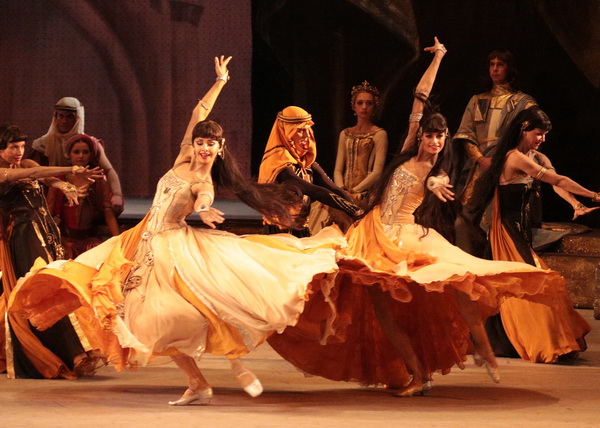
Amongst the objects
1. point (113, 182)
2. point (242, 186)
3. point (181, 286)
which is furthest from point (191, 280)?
point (113, 182)

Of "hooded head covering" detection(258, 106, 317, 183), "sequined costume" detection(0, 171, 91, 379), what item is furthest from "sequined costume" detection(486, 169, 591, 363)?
"sequined costume" detection(0, 171, 91, 379)

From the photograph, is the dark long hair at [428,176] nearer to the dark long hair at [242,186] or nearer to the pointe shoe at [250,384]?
the dark long hair at [242,186]

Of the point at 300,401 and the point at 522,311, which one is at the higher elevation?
the point at 522,311

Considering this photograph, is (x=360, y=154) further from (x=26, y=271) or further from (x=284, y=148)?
(x=26, y=271)

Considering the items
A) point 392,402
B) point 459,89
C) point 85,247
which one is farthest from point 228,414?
point 459,89

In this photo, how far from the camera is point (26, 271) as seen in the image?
6.63 meters

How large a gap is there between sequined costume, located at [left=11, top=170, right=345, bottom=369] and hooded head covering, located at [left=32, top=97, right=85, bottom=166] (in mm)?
2318

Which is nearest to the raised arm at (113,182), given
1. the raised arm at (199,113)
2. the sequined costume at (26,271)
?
the sequined costume at (26,271)

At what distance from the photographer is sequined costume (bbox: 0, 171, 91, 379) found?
644 cm

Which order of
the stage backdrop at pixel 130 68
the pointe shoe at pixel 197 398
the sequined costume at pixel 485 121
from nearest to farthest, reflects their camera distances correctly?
the pointe shoe at pixel 197 398 < the sequined costume at pixel 485 121 < the stage backdrop at pixel 130 68

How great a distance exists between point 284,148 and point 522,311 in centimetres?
171

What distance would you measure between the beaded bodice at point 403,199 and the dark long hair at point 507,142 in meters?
1.20

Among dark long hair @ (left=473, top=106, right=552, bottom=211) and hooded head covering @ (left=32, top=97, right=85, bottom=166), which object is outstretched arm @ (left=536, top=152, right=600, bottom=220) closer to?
dark long hair @ (left=473, top=106, right=552, bottom=211)

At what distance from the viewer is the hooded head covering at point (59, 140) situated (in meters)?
8.11
